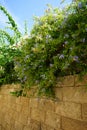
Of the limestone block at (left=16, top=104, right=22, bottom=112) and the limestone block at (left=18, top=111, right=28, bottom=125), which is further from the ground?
the limestone block at (left=16, top=104, right=22, bottom=112)

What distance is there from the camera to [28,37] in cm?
457

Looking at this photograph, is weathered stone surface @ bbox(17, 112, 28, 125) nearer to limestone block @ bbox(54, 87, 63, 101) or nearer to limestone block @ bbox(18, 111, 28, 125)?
limestone block @ bbox(18, 111, 28, 125)

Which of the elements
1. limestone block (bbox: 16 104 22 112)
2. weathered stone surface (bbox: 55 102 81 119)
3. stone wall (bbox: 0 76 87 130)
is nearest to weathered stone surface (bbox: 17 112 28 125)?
stone wall (bbox: 0 76 87 130)

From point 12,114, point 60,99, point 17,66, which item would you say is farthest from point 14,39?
point 60,99

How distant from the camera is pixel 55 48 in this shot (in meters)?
3.86

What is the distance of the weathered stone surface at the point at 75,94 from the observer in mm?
3492

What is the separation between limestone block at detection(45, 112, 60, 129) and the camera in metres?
4.01

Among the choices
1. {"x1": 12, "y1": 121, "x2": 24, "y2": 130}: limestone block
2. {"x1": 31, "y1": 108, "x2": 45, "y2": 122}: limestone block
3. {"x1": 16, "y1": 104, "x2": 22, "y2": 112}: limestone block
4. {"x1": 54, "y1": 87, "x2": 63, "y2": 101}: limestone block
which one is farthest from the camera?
{"x1": 16, "y1": 104, "x2": 22, "y2": 112}: limestone block

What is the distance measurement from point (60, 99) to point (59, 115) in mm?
249

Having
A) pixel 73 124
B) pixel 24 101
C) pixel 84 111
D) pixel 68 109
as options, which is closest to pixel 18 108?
pixel 24 101

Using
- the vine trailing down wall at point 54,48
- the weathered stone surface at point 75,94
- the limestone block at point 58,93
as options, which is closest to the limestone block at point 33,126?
the vine trailing down wall at point 54,48

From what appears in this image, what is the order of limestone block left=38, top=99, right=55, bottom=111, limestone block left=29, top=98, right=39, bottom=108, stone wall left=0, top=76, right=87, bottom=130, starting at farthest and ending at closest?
limestone block left=29, top=98, right=39, bottom=108, limestone block left=38, top=99, right=55, bottom=111, stone wall left=0, top=76, right=87, bottom=130

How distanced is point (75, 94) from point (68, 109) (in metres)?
0.28

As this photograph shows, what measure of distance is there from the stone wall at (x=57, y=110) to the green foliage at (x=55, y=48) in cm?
18
